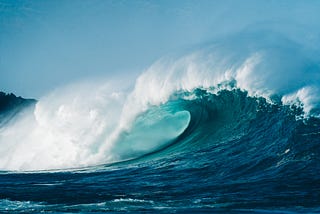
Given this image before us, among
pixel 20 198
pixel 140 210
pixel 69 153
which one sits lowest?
pixel 140 210

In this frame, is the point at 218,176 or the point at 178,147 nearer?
the point at 218,176

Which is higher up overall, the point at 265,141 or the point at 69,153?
the point at 69,153

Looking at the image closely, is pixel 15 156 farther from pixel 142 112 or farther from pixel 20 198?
pixel 20 198

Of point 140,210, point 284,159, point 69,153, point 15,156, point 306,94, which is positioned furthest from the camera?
point 15,156

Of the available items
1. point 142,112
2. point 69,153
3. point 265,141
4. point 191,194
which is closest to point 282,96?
point 265,141

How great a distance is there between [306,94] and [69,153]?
8858 millimetres

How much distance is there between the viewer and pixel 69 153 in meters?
14.9

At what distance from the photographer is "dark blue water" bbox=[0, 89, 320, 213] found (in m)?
5.84

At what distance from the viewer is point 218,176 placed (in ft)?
27.0

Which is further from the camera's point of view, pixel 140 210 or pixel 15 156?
pixel 15 156

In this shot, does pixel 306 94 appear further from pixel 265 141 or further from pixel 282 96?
pixel 265 141

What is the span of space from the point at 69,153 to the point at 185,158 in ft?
18.8

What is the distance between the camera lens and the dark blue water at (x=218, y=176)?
19.2 ft

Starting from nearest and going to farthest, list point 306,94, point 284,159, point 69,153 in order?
point 284,159, point 306,94, point 69,153
